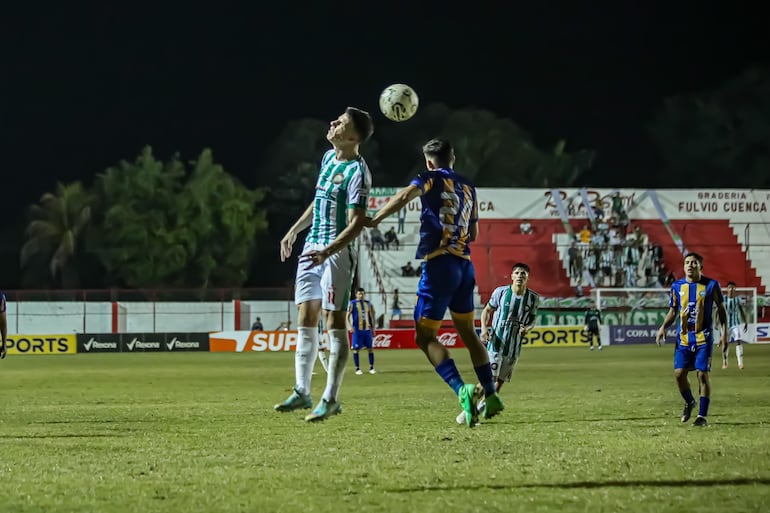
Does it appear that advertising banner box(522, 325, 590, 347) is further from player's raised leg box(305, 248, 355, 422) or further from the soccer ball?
player's raised leg box(305, 248, 355, 422)

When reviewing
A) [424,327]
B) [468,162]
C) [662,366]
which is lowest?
[662,366]

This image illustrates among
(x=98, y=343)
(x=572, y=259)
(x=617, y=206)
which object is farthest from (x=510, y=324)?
(x=617, y=206)

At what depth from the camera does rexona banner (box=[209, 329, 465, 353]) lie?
172 feet

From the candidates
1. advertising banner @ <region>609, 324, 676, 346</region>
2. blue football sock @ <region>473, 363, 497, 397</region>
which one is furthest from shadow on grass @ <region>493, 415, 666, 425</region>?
advertising banner @ <region>609, 324, 676, 346</region>

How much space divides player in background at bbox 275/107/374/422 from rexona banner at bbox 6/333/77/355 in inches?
1733

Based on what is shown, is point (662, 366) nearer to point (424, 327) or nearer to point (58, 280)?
point (424, 327)

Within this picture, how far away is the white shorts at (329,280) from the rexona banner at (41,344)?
144ft

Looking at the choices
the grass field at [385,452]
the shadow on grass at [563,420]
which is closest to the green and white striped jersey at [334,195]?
the grass field at [385,452]

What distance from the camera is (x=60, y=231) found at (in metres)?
101

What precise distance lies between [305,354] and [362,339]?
21429mm

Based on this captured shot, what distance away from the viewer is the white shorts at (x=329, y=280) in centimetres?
1019

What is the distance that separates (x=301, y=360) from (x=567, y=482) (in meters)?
2.60

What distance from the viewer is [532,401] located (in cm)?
2036

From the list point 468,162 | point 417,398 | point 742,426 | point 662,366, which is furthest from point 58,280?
point 742,426
